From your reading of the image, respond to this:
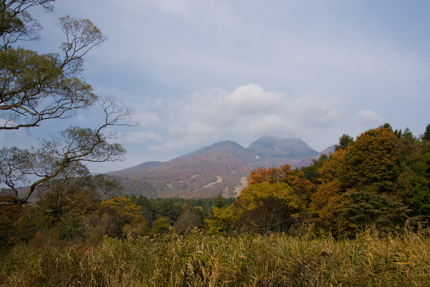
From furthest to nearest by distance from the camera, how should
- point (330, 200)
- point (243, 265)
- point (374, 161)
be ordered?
point (330, 200)
point (374, 161)
point (243, 265)

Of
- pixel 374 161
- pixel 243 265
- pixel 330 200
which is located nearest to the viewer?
pixel 243 265

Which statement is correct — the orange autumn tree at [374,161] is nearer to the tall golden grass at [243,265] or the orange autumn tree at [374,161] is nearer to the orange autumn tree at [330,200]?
the orange autumn tree at [330,200]

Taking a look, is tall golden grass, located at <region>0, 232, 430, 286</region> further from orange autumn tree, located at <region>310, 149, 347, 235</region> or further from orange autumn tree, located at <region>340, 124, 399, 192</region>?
orange autumn tree, located at <region>340, 124, 399, 192</region>

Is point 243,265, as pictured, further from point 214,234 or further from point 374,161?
point 374,161

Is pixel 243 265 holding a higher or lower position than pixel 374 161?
lower

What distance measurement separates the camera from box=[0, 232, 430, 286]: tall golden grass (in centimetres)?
214

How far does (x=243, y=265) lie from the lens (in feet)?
8.52

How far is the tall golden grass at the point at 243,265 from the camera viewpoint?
2.14m

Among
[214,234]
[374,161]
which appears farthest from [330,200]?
Answer: [214,234]

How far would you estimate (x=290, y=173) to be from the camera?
3114cm

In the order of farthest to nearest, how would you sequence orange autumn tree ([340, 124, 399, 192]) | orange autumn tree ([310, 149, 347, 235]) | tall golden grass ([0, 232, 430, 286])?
orange autumn tree ([310, 149, 347, 235]) < orange autumn tree ([340, 124, 399, 192]) < tall golden grass ([0, 232, 430, 286])

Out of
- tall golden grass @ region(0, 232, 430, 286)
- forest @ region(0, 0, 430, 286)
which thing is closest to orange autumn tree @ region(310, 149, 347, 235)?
forest @ region(0, 0, 430, 286)

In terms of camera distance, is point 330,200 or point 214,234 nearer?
point 214,234

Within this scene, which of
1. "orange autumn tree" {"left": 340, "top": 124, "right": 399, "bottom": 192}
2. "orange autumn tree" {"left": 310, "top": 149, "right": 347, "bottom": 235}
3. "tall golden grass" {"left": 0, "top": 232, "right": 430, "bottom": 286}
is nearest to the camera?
"tall golden grass" {"left": 0, "top": 232, "right": 430, "bottom": 286}
